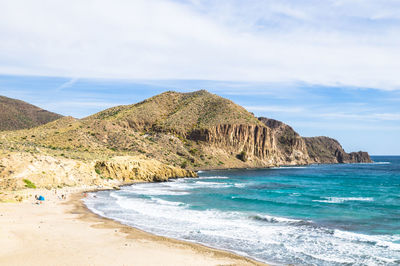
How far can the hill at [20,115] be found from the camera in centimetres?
12309

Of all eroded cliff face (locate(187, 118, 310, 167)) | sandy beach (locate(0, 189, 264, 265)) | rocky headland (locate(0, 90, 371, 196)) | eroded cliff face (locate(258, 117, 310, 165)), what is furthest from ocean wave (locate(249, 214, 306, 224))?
eroded cliff face (locate(258, 117, 310, 165))

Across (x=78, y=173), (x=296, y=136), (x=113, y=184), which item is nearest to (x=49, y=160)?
(x=78, y=173)

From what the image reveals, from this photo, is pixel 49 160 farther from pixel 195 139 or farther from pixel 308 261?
pixel 195 139

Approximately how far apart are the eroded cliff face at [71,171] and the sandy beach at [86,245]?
13.0 metres

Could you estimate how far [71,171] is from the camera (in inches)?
1745

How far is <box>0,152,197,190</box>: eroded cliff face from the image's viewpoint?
3644 centimetres

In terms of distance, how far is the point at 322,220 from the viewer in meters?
26.0

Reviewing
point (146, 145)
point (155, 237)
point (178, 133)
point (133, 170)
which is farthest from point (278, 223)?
point (178, 133)

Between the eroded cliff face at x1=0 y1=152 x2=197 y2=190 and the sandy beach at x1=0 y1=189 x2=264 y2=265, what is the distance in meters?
13.0

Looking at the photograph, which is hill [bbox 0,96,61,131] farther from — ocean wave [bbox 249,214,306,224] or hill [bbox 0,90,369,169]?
ocean wave [bbox 249,214,306,224]

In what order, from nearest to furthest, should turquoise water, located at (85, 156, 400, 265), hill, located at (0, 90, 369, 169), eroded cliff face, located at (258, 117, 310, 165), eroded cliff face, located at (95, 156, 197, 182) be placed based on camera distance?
1. turquoise water, located at (85, 156, 400, 265)
2. eroded cliff face, located at (95, 156, 197, 182)
3. hill, located at (0, 90, 369, 169)
4. eroded cliff face, located at (258, 117, 310, 165)

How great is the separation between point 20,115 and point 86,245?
13742 cm

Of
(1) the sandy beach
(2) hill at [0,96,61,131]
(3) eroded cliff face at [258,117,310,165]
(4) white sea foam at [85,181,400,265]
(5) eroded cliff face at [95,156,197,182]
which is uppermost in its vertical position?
(2) hill at [0,96,61,131]

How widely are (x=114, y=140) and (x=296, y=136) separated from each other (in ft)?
368
